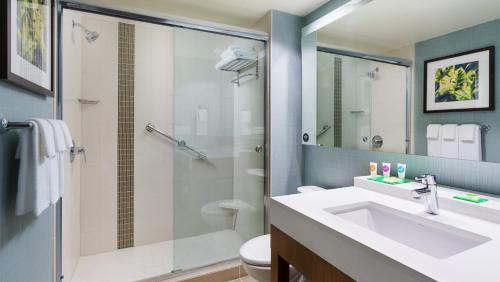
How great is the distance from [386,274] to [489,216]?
607 millimetres

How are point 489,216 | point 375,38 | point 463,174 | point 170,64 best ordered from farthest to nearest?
point 170,64, point 375,38, point 463,174, point 489,216

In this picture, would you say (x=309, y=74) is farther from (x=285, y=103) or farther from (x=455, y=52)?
(x=455, y=52)

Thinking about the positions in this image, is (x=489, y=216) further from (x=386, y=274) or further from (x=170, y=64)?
(x=170, y=64)

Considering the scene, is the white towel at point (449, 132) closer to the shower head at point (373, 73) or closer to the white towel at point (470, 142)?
the white towel at point (470, 142)

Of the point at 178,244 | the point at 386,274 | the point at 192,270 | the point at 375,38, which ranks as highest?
the point at 375,38

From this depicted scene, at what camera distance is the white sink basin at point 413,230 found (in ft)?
2.85

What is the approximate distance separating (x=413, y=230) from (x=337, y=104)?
1.10m

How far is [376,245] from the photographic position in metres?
0.70

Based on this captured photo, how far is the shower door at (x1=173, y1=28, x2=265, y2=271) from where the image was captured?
2.18 meters

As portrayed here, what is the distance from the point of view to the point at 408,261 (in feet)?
2.02

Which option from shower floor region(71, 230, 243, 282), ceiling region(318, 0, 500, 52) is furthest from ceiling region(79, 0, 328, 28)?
shower floor region(71, 230, 243, 282)

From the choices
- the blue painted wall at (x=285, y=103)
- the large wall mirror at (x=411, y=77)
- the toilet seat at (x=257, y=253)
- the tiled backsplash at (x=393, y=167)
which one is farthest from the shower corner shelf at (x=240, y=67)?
the toilet seat at (x=257, y=253)

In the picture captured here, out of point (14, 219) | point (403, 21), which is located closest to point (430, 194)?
point (403, 21)

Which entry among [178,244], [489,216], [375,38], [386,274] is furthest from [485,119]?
[178,244]
